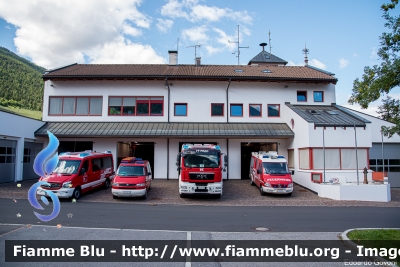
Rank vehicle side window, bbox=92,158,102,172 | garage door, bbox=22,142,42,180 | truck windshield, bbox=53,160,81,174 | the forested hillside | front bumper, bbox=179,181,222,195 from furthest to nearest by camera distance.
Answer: the forested hillside → garage door, bbox=22,142,42,180 → vehicle side window, bbox=92,158,102,172 → front bumper, bbox=179,181,222,195 → truck windshield, bbox=53,160,81,174

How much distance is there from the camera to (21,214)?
11.1 metres

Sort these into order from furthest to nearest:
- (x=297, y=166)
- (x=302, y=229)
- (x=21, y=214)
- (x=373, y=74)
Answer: (x=297, y=166)
(x=21, y=214)
(x=302, y=229)
(x=373, y=74)

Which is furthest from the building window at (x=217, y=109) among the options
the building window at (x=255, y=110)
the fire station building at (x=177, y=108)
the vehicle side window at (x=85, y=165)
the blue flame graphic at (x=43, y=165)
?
the blue flame graphic at (x=43, y=165)

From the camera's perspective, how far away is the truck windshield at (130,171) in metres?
16.1

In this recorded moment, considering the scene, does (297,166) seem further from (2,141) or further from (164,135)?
(2,141)

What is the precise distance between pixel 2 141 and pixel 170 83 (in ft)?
40.2

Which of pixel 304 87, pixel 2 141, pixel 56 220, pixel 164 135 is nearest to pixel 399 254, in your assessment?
pixel 56 220

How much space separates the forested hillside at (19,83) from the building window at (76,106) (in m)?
28.9

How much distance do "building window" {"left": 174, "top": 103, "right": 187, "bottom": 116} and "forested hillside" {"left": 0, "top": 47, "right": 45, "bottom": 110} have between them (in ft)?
119

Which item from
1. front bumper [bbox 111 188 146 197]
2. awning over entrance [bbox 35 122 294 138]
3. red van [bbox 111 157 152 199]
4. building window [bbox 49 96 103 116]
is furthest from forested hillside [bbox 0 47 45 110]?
front bumper [bbox 111 188 146 197]

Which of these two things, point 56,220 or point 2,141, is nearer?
point 56,220

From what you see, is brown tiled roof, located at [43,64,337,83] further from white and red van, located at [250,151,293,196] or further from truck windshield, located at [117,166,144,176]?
truck windshield, located at [117,166,144,176]

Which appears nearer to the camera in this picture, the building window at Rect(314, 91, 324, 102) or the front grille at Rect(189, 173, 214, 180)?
the front grille at Rect(189, 173, 214, 180)

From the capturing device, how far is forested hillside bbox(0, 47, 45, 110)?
50.7 meters
